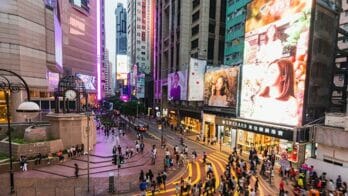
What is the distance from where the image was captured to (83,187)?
2003 cm

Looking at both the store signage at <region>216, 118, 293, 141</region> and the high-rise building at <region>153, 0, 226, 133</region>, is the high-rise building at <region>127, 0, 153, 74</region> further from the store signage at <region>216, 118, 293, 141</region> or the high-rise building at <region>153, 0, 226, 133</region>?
the store signage at <region>216, 118, 293, 141</region>

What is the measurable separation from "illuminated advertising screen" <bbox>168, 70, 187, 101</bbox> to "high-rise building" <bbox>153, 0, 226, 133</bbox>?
1853 mm

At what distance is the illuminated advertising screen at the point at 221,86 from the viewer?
3684cm

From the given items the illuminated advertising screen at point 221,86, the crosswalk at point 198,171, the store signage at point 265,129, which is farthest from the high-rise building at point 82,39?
the crosswalk at point 198,171

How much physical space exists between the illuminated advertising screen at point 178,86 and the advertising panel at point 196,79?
3.35 meters

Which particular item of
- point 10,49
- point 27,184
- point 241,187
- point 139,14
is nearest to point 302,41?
point 241,187

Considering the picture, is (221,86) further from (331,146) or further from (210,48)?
(210,48)

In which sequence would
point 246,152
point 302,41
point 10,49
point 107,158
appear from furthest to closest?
1. point 10,49
2. point 246,152
3. point 107,158
4. point 302,41

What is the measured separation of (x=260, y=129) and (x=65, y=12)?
8462 cm

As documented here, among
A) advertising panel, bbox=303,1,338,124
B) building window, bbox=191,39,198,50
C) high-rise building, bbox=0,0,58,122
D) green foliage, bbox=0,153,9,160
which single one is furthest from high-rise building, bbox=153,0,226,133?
green foliage, bbox=0,153,9,160

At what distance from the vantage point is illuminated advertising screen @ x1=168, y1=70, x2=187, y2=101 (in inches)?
2024

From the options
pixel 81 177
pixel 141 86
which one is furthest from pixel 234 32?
pixel 141 86

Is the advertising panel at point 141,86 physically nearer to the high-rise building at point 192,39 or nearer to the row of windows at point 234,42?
the high-rise building at point 192,39

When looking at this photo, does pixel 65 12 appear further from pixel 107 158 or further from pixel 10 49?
pixel 107 158
